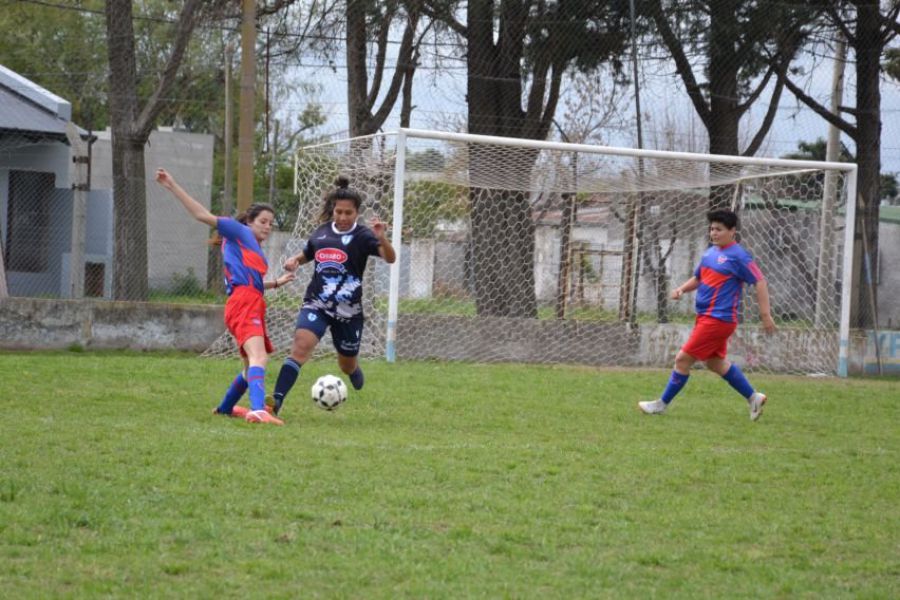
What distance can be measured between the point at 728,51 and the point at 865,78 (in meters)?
2.07

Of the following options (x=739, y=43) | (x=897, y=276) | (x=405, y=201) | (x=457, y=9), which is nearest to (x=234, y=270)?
(x=405, y=201)

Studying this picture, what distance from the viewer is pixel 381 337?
1498 cm

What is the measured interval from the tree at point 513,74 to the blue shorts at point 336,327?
705 cm

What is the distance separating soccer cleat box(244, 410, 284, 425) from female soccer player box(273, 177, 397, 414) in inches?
22.9

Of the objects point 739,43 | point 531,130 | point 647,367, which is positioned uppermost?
point 739,43

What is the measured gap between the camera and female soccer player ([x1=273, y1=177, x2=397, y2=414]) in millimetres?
8883

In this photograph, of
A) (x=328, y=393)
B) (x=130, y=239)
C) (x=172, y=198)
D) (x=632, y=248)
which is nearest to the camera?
(x=328, y=393)

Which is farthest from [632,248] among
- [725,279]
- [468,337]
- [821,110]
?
[725,279]

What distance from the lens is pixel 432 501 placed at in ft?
18.8

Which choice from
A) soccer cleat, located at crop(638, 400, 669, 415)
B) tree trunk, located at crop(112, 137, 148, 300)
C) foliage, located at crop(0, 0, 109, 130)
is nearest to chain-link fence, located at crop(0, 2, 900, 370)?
tree trunk, located at crop(112, 137, 148, 300)

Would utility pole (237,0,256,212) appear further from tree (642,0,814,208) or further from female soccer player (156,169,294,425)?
female soccer player (156,169,294,425)

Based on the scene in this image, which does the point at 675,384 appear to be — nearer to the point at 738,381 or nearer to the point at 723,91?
the point at 738,381

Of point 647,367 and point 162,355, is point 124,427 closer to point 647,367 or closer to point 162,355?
point 162,355

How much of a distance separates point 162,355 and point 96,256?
6.75 metres
